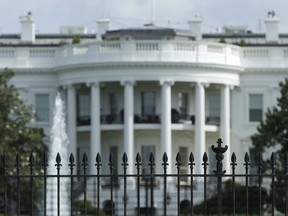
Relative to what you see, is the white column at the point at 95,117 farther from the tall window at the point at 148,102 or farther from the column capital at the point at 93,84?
the tall window at the point at 148,102

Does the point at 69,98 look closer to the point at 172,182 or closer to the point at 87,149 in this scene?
the point at 87,149

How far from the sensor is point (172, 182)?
62.8 meters

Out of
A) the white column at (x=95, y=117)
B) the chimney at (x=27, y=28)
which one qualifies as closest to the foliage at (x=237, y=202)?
the white column at (x=95, y=117)

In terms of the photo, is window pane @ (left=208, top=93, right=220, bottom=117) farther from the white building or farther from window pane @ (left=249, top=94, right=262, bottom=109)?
window pane @ (left=249, top=94, right=262, bottom=109)

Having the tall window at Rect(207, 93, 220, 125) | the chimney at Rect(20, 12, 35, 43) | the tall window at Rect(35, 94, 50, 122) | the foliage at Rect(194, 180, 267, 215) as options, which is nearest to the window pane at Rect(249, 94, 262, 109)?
the tall window at Rect(207, 93, 220, 125)

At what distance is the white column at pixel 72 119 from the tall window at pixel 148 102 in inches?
136

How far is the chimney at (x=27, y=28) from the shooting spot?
72750 millimetres

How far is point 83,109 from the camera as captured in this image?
69.2 m

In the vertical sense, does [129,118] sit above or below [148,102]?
below

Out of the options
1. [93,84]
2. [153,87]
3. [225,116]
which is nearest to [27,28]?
[93,84]

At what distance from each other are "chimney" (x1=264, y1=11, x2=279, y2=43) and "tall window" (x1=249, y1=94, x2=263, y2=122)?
3.81 m

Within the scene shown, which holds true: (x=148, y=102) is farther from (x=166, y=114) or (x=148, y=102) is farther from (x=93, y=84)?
(x=93, y=84)

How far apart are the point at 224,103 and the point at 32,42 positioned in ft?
37.6

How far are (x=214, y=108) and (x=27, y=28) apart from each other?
10989mm
